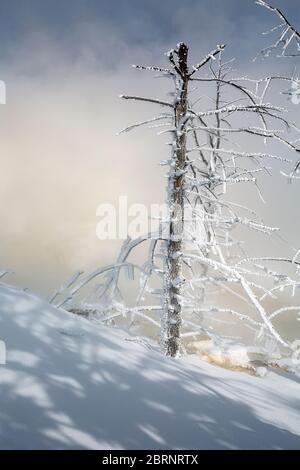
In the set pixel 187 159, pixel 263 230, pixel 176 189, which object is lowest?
pixel 263 230

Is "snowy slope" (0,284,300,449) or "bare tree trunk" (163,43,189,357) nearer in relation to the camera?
"snowy slope" (0,284,300,449)

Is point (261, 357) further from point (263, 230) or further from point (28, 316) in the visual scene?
point (28, 316)

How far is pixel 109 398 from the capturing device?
251 centimetres

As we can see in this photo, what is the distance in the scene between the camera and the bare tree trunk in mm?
7574

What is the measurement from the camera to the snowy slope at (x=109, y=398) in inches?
81.6

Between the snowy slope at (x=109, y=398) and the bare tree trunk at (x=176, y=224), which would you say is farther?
the bare tree trunk at (x=176, y=224)

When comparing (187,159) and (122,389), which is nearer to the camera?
(122,389)

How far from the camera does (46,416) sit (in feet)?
6.84

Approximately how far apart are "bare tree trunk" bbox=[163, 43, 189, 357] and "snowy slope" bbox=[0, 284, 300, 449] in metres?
3.86

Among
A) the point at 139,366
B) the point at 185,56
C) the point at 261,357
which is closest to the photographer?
the point at 139,366

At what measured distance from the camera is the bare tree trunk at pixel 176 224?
298 inches

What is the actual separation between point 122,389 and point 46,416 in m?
0.72

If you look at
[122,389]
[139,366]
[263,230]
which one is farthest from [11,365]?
[263,230]

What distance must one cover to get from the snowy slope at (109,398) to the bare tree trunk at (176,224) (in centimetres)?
386
